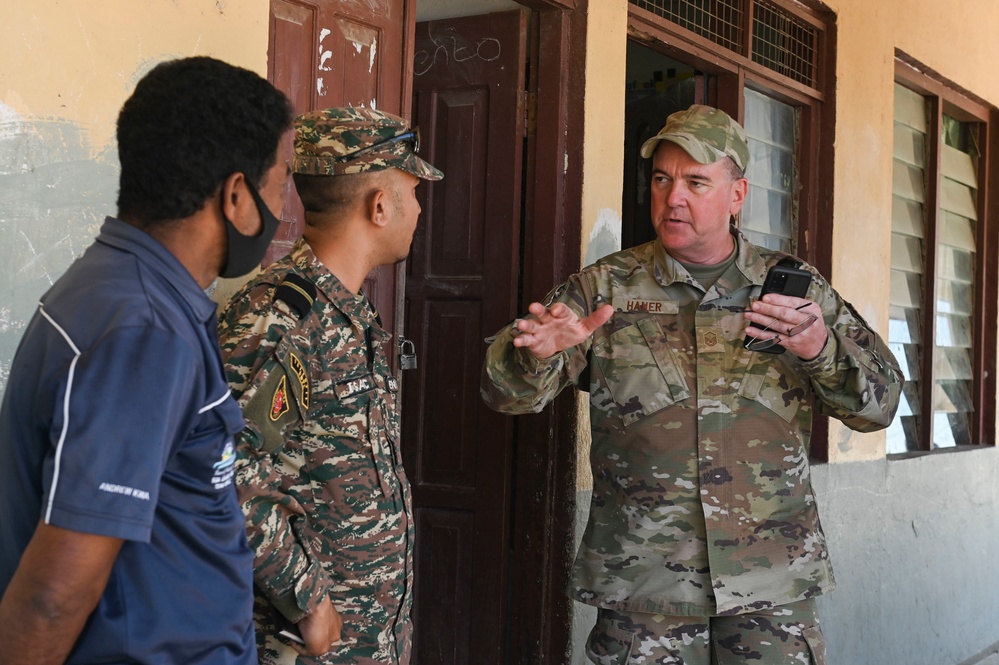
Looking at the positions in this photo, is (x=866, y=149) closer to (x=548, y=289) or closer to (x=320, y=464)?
(x=548, y=289)

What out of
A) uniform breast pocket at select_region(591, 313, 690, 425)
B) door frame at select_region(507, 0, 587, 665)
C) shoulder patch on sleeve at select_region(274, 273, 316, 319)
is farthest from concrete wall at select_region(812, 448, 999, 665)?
shoulder patch on sleeve at select_region(274, 273, 316, 319)

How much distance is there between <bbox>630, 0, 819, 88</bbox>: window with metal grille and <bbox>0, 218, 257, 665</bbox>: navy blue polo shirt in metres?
3.17

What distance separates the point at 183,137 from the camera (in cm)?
141

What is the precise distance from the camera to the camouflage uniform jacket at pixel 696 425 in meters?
2.86

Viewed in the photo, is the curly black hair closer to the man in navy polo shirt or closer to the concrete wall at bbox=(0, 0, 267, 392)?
the man in navy polo shirt

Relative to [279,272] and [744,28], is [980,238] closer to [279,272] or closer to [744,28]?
[744,28]

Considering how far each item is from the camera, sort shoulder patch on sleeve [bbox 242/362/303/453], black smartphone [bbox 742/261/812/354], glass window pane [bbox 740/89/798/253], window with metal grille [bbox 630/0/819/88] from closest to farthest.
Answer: shoulder patch on sleeve [bbox 242/362/303/453], black smartphone [bbox 742/261/812/354], window with metal grille [bbox 630/0/819/88], glass window pane [bbox 740/89/798/253]

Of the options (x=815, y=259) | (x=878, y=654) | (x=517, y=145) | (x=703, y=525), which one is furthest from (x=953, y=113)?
(x=703, y=525)

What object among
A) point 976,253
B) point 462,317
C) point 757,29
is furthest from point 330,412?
point 976,253

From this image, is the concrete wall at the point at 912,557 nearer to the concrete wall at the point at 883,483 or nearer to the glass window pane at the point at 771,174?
the concrete wall at the point at 883,483

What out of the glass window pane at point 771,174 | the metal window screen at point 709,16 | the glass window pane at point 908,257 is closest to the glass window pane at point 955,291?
the glass window pane at point 908,257

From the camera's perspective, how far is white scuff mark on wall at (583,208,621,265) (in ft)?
12.6

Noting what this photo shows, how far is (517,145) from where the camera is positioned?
12.7ft

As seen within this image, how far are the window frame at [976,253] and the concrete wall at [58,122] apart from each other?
16.9 feet
